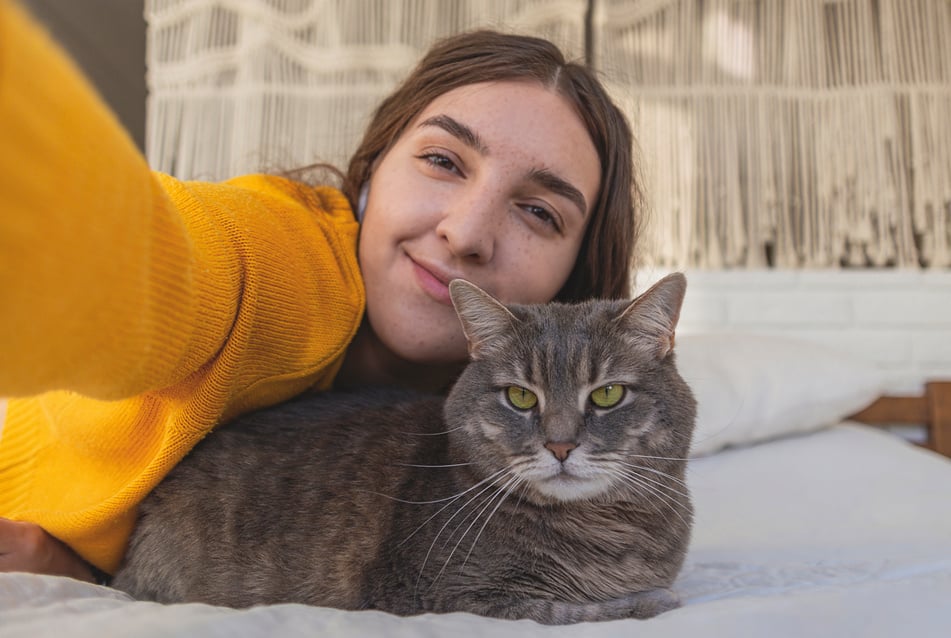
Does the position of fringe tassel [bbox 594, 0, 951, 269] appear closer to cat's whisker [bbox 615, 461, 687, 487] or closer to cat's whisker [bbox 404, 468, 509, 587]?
cat's whisker [bbox 615, 461, 687, 487]

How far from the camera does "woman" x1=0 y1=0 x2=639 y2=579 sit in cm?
42

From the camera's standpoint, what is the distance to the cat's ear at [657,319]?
3.15 ft

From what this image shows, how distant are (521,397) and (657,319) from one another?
0.22 metres

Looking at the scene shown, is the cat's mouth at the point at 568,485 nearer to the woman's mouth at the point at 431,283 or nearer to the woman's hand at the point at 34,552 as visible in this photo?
the woman's mouth at the point at 431,283

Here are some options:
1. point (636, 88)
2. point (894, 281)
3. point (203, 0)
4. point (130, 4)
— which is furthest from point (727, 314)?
point (130, 4)

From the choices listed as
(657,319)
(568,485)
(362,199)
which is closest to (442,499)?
(568,485)

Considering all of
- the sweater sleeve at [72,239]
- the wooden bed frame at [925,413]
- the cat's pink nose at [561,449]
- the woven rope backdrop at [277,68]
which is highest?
the woven rope backdrop at [277,68]

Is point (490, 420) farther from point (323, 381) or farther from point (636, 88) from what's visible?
point (636, 88)

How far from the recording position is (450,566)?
0.85 metres

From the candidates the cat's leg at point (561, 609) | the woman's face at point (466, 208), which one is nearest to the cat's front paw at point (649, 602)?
the cat's leg at point (561, 609)

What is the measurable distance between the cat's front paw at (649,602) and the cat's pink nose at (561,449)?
7.5 inches

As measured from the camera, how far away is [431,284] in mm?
1179

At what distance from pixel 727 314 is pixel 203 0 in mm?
2101

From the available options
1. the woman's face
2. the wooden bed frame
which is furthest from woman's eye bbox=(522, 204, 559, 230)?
the wooden bed frame
